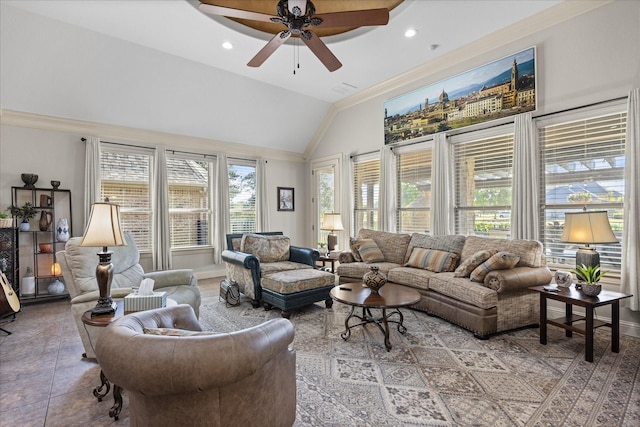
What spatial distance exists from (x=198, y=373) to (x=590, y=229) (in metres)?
3.40

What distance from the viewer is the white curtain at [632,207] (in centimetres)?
301

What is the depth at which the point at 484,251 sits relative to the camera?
3.52m

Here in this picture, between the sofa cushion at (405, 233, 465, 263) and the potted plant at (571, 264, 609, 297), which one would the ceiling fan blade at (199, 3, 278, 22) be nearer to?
the sofa cushion at (405, 233, 465, 263)

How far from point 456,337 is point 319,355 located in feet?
4.72

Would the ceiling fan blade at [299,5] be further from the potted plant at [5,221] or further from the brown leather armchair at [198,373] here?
the potted plant at [5,221]

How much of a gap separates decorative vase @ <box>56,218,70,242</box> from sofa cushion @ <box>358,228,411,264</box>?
4.69 metres

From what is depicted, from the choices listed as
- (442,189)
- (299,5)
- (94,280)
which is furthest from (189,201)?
(442,189)

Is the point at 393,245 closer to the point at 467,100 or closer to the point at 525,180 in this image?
the point at 525,180

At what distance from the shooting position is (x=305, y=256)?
4.67 m

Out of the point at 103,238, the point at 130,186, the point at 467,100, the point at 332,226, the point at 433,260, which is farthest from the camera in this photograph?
the point at 332,226

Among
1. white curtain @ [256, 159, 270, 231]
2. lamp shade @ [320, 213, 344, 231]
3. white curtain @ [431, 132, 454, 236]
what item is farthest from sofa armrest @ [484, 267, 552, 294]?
white curtain @ [256, 159, 270, 231]

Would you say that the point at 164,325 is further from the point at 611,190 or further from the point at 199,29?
the point at 611,190

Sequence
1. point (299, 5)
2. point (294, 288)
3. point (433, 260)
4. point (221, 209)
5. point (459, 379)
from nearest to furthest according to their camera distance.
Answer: point (459, 379) → point (299, 5) → point (294, 288) → point (433, 260) → point (221, 209)

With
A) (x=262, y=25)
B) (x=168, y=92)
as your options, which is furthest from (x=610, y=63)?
(x=168, y=92)
